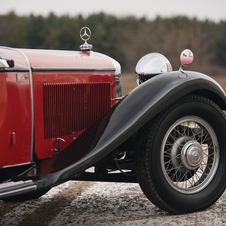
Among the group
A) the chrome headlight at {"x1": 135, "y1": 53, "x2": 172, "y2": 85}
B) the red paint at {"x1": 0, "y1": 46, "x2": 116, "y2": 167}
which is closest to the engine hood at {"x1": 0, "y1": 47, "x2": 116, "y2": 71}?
the red paint at {"x1": 0, "y1": 46, "x2": 116, "y2": 167}

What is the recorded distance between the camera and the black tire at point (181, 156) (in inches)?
105

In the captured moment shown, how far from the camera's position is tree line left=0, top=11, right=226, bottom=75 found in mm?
24766

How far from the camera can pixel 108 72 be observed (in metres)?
3.25

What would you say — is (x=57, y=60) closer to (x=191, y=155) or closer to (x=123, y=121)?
(x=123, y=121)

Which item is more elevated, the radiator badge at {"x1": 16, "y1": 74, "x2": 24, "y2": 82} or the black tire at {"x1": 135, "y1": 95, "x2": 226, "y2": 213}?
the radiator badge at {"x1": 16, "y1": 74, "x2": 24, "y2": 82}

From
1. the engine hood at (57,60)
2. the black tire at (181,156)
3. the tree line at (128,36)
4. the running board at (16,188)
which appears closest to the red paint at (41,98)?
the engine hood at (57,60)

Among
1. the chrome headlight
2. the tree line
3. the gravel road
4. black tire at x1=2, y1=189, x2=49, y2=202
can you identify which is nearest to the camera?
the gravel road

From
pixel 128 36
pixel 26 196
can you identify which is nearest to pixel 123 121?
pixel 26 196

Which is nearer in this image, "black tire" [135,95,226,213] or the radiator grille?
"black tire" [135,95,226,213]

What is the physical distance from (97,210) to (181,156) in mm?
930

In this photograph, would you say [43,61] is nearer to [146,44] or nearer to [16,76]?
[16,76]

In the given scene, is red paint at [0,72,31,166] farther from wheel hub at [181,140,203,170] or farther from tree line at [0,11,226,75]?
tree line at [0,11,226,75]

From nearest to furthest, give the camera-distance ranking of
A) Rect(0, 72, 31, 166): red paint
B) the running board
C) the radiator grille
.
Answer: the running board
Rect(0, 72, 31, 166): red paint
the radiator grille

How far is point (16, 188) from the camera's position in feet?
7.33
